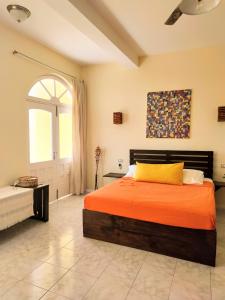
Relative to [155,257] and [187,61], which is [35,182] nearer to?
[155,257]

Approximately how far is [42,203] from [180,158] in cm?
256

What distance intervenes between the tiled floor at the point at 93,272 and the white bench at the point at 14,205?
0.25 m

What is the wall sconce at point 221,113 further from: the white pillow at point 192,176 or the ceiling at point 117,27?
the ceiling at point 117,27

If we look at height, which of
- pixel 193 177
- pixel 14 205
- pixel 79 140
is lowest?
pixel 14 205

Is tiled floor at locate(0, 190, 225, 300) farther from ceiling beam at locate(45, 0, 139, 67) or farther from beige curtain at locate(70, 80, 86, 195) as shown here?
ceiling beam at locate(45, 0, 139, 67)

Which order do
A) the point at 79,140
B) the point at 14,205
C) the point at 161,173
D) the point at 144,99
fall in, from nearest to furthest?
the point at 14,205 → the point at 161,173 → the point at 144,99 → the point at 79,140

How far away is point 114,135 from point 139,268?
2887mm

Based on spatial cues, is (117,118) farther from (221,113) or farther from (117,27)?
(221,113)

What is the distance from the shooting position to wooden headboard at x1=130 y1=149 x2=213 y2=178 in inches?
150

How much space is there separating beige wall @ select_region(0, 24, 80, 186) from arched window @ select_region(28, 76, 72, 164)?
20cm

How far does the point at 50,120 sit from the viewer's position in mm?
4117

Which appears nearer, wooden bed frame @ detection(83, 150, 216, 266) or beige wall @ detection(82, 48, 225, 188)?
wooden bed frame @ detection(83, 150, 216, 266)

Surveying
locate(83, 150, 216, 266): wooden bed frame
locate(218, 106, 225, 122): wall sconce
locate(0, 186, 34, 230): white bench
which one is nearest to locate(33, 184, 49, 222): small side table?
locate(0, 186, 34, 230): white bench

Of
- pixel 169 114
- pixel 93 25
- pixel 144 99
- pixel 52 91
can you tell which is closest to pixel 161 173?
pixel 169 114
